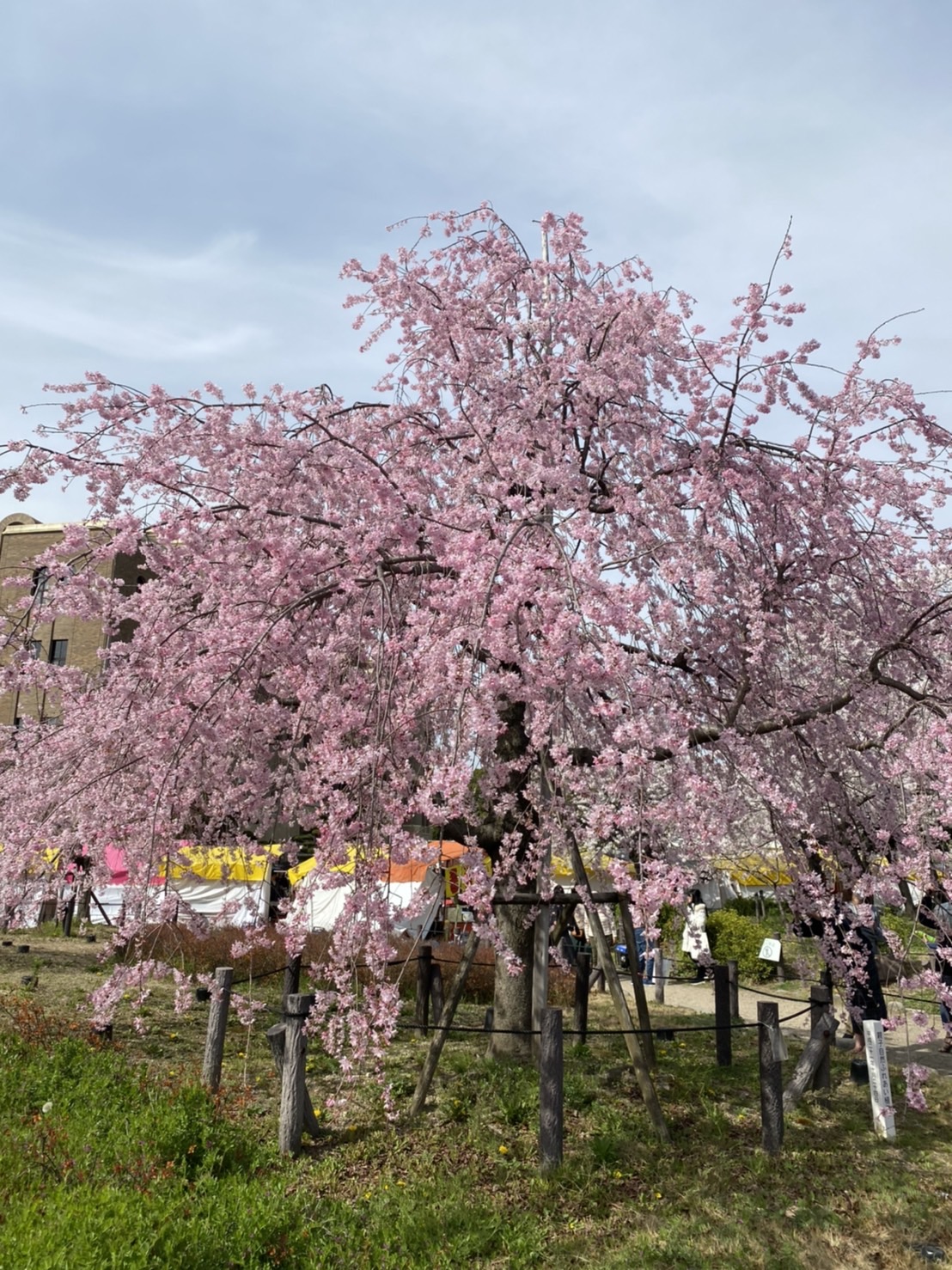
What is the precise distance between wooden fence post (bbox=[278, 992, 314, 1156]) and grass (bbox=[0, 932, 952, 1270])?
13 cm

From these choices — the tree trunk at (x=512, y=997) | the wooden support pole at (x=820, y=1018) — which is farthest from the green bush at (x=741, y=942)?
the tree trunk at (x=512, y=997)

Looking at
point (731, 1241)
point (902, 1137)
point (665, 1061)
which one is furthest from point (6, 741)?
point (902, 1137)

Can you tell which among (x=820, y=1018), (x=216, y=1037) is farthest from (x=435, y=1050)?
(x=820, y=1018)

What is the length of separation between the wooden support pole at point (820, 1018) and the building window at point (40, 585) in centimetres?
695

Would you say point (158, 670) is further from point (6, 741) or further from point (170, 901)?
point (6, 741)

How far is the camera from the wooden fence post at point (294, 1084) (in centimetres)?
609

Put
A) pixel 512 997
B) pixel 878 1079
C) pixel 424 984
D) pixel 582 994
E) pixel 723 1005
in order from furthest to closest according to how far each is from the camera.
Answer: pixel 424 984 → pixel 723 1005 → pixel 582 994 → pixel 512 997 → pixel 878 1079

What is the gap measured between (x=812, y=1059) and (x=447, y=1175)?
11.0ft

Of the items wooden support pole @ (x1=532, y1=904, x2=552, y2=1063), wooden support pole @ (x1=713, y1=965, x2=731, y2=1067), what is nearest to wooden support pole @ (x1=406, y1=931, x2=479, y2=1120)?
wooden support pole @ (x1=532, y1=904, x2=552, y2=1063)

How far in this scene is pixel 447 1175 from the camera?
5691mm

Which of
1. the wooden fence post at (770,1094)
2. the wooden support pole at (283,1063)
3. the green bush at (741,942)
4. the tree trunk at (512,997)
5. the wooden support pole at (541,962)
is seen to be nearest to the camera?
the wooden fence post at (770,1094)

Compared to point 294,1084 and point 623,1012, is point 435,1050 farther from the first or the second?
point 623,1012

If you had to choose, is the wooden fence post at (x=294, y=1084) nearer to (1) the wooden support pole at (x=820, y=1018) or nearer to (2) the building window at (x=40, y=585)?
(2) the building window at (x=40, y=585)

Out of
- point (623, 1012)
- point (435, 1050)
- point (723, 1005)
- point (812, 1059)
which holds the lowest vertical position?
point (812, 1059)
